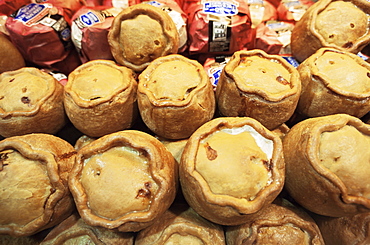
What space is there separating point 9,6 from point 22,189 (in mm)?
1910

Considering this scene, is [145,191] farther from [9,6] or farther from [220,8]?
[9,6]

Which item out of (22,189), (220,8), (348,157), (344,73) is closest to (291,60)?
(344,73)

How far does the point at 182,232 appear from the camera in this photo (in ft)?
3.96

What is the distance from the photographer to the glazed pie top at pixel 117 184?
3.45 feet

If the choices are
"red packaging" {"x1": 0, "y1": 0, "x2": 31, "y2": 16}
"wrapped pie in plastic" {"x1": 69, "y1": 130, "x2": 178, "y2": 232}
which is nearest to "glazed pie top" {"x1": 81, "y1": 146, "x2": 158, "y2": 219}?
"wrapped pie in plastic" {"x1": 69, "y1": 130, "x2": 178, "y2": 232}

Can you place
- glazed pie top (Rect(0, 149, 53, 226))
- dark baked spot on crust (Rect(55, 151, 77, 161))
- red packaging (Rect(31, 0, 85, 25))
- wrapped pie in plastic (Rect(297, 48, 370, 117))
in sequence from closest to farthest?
glazed pie top (Rect(0, 149, 53, 226)) < dark baked spot on crust (Rect(55, 151, 77, 161)) < wrapped pie in plastic (Rect(297, 48, 370, 117)) < red packaging (Rect(31, 0, 85, 25))

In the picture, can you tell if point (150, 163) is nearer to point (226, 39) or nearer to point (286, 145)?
point (286, 145)

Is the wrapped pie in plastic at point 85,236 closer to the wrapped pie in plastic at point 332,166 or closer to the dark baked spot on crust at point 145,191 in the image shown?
the dark baked spot on crust at point 145,191

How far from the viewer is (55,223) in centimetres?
124

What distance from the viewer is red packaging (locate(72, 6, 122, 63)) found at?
6.39 ft

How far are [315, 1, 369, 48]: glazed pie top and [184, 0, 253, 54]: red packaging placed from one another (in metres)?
0.59

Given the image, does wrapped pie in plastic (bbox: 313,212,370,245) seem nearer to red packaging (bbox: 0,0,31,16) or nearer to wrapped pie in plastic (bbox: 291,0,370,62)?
wrapped pie in plastic (bbox: 291,0,370,62)

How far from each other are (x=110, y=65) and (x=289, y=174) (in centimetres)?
127

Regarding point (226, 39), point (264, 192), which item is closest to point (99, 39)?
point (226, 39)
